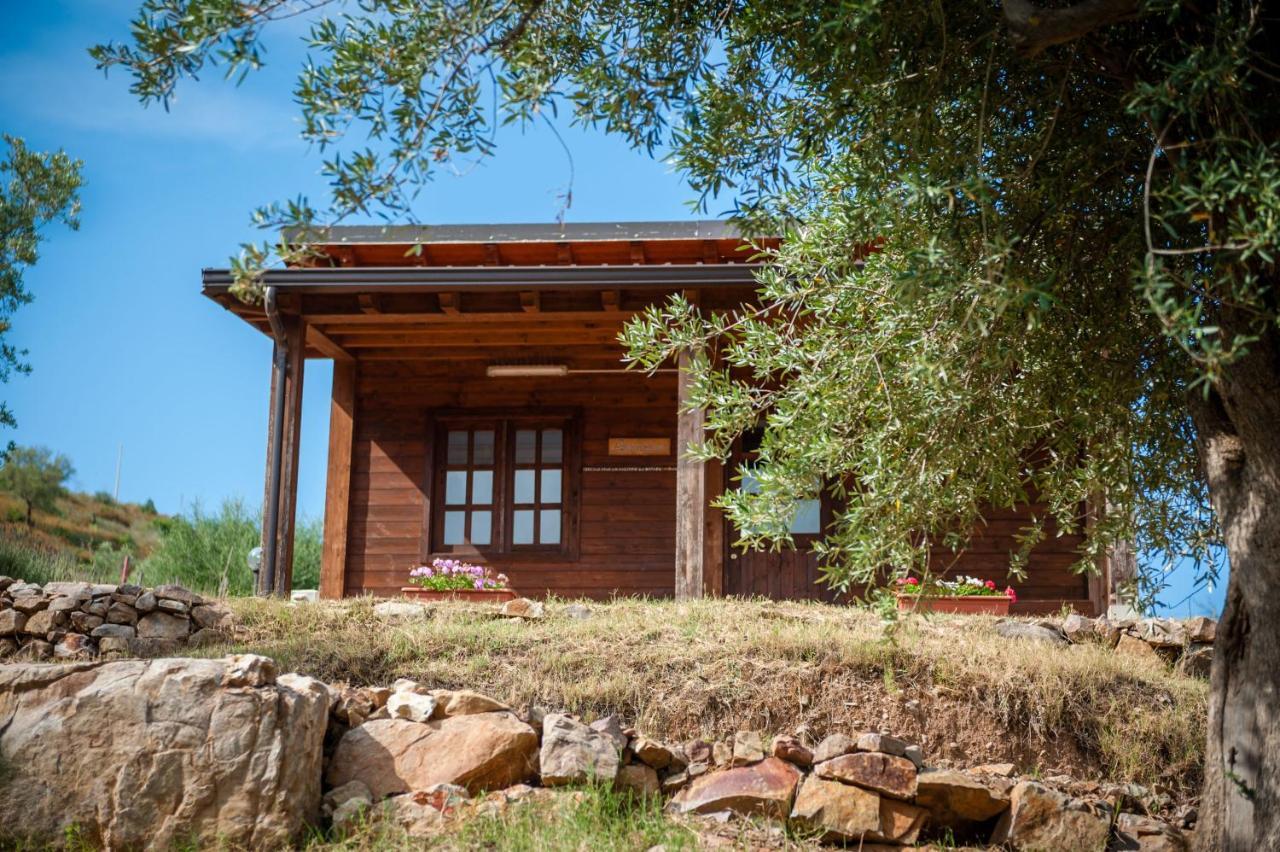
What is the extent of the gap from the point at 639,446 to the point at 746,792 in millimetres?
7774

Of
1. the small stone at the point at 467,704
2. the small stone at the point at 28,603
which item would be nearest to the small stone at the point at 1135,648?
the small stone at the point at 467,704

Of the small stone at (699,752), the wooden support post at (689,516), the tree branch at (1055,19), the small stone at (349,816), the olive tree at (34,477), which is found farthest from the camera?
the olive tree at (34,477)

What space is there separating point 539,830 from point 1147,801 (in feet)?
11.6

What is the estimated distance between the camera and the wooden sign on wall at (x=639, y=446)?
1316cm

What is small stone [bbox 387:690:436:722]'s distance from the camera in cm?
593

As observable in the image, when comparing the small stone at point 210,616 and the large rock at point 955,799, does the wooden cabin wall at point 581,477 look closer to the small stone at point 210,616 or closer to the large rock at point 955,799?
the small stone at point 210,616

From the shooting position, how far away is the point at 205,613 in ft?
29.6

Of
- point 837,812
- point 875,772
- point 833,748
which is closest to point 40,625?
point 833,748

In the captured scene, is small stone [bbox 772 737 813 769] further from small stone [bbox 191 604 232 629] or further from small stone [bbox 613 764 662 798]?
small stone [bbox 191 604 232 629]

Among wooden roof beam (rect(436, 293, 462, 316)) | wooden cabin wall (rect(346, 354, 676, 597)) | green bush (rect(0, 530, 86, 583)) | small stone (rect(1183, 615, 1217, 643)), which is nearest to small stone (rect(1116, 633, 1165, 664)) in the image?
small stone (rect(1183, 615, 1217, 643))

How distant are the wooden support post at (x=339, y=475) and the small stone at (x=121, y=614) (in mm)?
3771

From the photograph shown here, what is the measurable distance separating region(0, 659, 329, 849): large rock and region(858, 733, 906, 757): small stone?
8.77 feet

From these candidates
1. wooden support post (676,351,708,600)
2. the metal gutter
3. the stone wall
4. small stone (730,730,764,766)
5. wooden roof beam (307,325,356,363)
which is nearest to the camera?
small stone (730,730,764,766)

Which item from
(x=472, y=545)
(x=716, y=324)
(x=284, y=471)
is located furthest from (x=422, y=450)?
(x=716, y=324)
